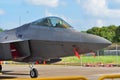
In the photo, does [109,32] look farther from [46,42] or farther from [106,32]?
[46,42]

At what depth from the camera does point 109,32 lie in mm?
160250

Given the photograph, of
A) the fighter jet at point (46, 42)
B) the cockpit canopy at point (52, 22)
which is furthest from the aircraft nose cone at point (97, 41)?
the cockpit canopy at point (52, 22)

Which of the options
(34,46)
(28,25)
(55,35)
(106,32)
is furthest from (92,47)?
(106,32)

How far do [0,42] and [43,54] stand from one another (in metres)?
2.23

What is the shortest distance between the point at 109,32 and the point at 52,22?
147 m

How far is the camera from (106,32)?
15900 centimetres

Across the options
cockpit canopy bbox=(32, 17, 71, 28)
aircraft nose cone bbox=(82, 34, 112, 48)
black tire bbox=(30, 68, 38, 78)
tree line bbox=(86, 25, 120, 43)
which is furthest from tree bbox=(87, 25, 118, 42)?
aircraft nose cone bbox=(82, 34, 112, 48)

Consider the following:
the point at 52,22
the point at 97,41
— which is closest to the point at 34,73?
the point at 52,22

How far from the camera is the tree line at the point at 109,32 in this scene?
151 metres

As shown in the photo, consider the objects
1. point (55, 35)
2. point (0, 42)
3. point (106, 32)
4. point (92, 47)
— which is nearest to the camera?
point (92, 47)

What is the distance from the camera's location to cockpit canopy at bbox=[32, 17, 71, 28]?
15.4m

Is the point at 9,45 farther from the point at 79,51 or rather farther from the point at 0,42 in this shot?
the point at 79,51

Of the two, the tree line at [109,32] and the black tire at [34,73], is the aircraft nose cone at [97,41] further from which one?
the tree line at [109,32]

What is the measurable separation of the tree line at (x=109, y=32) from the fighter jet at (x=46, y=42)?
441 ft
